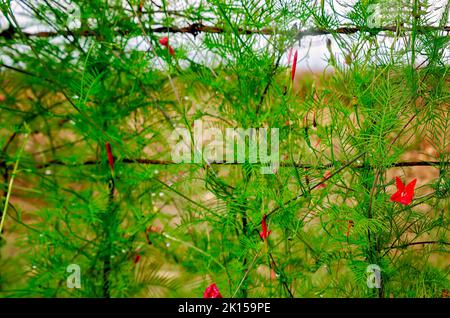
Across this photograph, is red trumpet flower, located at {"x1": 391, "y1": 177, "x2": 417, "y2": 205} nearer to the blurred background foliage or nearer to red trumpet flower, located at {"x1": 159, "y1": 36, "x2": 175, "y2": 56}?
the blurred background foliage

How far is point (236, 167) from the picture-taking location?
2.85 feet

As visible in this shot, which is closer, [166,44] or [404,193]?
[404,193]

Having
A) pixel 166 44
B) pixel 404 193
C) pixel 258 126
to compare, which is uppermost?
pixel 166 44

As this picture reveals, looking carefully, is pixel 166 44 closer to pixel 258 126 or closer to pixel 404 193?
pixel 258 126

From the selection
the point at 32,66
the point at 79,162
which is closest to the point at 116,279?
the point at 79,162

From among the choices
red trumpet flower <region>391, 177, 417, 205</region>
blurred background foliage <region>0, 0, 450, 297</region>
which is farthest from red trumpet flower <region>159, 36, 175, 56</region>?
red trumpet flower <region>391, 177, 417, 205</region>

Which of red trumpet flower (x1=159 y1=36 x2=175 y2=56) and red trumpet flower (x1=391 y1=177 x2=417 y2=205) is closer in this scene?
red trumpet flower (x1=391 y1=177 x2=417 y2=205)

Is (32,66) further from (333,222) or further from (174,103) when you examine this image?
(333,222)

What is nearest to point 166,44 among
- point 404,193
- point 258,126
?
point 258,126

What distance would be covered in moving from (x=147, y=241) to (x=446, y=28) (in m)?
0.66

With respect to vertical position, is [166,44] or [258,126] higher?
[166,44]

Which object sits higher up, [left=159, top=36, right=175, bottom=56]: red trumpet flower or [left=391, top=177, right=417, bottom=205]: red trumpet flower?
[left=159, top=36, right=175, bottom=56]: red trumpet flower

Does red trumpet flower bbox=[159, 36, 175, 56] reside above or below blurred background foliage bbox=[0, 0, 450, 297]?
above

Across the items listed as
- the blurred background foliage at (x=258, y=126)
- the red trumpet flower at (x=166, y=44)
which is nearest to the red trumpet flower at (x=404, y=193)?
the blurred background foliage at (x=258, y=126)
